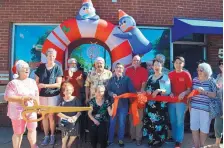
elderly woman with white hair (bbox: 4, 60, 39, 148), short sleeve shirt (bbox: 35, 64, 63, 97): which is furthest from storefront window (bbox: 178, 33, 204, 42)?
elderly woman with white hair (bbox: 4, 60, 39, 148)

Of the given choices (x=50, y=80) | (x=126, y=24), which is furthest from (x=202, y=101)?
(x=50, y=80)

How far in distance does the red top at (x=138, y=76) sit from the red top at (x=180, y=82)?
532mm

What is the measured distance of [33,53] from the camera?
673 centimetres

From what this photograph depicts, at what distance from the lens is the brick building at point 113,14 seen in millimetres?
6707

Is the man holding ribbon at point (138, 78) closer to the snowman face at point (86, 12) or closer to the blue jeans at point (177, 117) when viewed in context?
the blue jeans at point (177, 117)

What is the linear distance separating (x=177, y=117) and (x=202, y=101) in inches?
21.8

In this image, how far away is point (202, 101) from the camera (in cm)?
473

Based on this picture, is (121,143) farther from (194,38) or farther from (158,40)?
(194,38)

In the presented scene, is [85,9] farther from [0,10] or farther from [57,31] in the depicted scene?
[0,10]

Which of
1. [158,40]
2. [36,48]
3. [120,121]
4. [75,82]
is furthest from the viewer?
[158,40]

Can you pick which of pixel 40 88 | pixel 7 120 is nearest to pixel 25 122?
pixel 40 88

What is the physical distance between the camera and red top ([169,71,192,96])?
194 inches

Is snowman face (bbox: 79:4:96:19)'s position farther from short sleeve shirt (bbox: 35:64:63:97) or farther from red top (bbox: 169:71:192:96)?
red top (bbox: 169:71:192:96)

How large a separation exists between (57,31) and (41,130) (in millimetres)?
2118
